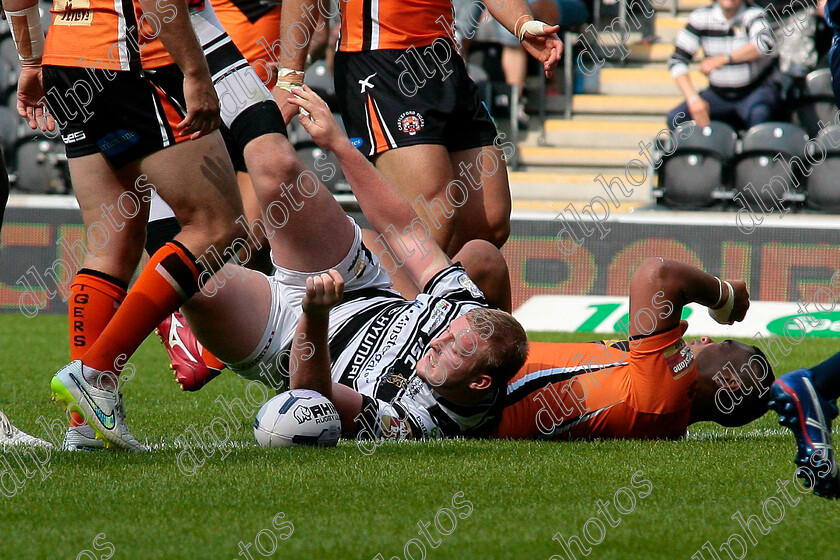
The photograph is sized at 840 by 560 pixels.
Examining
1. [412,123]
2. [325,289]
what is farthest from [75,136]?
[412,123]

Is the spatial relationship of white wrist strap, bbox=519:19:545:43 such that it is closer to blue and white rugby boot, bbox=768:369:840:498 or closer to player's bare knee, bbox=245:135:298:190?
player's bare knee, bbox=245:135:298:190

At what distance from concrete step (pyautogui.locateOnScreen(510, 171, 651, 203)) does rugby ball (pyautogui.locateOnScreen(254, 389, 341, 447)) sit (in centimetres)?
790

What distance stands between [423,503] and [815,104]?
8.50 metres

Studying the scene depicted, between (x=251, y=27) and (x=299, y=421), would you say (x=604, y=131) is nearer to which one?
(x=251, y=27)

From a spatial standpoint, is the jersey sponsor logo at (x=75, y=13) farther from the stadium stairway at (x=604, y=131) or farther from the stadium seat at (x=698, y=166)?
the stadium stairway at (x=604, y=131)

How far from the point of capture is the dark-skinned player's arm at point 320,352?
3.03 meters

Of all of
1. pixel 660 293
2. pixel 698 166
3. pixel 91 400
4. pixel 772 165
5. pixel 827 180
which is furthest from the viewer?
pixel 698 166

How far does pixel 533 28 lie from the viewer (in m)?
4.60

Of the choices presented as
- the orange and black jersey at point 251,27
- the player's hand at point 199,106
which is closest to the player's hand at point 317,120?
the player's hand at point 199,106

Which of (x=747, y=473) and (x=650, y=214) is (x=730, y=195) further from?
(x=747, y=473)

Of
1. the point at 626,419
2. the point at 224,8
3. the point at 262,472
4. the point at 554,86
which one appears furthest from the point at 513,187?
the point at 262,472

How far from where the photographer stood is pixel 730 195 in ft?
30.6

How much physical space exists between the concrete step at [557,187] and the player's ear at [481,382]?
774 centimetres

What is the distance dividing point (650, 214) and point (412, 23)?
4.75 m
